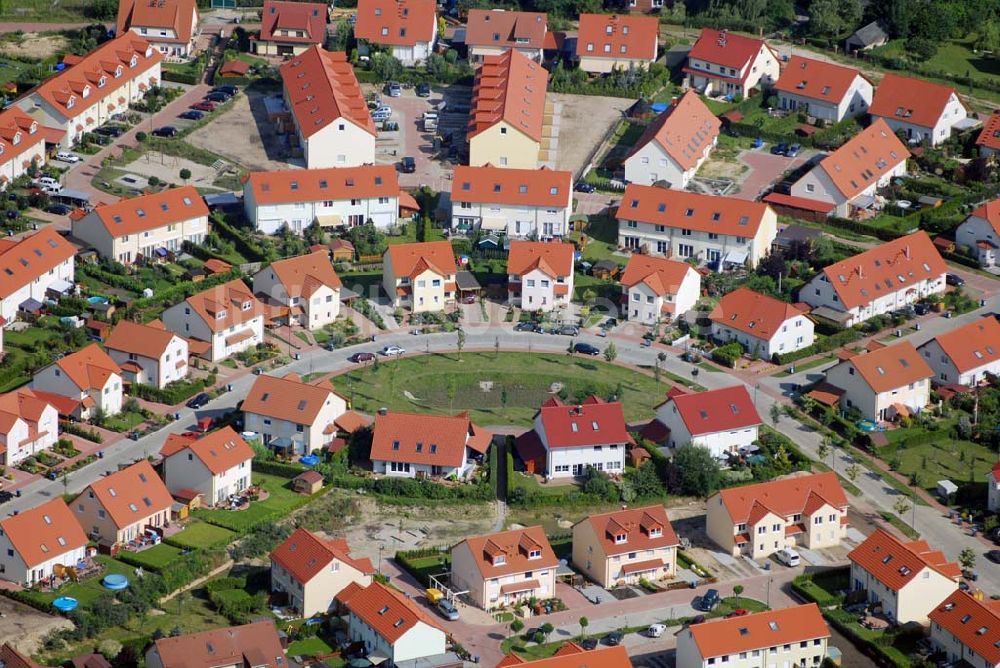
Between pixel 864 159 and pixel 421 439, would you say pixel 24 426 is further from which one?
pixel 864 159

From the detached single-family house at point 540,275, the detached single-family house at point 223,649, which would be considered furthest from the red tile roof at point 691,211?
the detached single-family house at point 223,649

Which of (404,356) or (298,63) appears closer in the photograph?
(404,356)

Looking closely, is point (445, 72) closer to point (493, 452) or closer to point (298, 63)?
point (298, 63)

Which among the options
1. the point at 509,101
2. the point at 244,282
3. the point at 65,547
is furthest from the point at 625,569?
the point at 509,101

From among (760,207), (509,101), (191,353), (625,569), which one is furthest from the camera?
(509,101)

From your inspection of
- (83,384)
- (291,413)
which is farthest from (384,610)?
(83,384)

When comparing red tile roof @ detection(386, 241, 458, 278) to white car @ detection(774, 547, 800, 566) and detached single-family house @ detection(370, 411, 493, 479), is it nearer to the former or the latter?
detached single-family house @ detection(370, 411, 493, 479)

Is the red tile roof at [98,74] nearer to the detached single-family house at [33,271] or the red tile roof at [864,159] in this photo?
the detached single-family house at [33,271]
